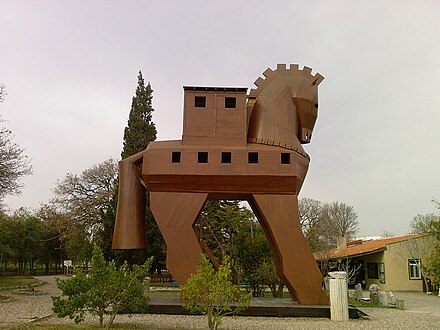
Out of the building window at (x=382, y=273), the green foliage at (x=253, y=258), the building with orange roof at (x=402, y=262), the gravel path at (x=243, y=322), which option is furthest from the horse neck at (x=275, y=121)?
the building window at (x=382, y=273)

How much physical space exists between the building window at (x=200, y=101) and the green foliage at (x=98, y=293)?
6.75 m

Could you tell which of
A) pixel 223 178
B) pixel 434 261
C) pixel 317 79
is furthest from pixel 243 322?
pixel 434 261

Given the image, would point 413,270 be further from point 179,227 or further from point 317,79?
point 179,227

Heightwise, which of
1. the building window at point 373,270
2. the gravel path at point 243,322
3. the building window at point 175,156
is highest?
the building window at point 175,156

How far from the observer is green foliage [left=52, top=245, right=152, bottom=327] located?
1155cm

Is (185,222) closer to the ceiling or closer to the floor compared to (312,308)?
closer to the ceiling

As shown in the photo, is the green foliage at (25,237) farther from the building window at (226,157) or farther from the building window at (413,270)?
the building window at (226,157)

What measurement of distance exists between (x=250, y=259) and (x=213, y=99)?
412 inches

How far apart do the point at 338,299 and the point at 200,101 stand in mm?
8198

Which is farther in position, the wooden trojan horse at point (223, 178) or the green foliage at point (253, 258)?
the green foliage at point (253, 258)

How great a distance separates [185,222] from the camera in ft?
50.7

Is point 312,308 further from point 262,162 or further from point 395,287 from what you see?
point 395,287

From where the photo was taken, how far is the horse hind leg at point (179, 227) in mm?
15117

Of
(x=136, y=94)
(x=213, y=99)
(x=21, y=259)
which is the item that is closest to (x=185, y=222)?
(x=213, y=99)
